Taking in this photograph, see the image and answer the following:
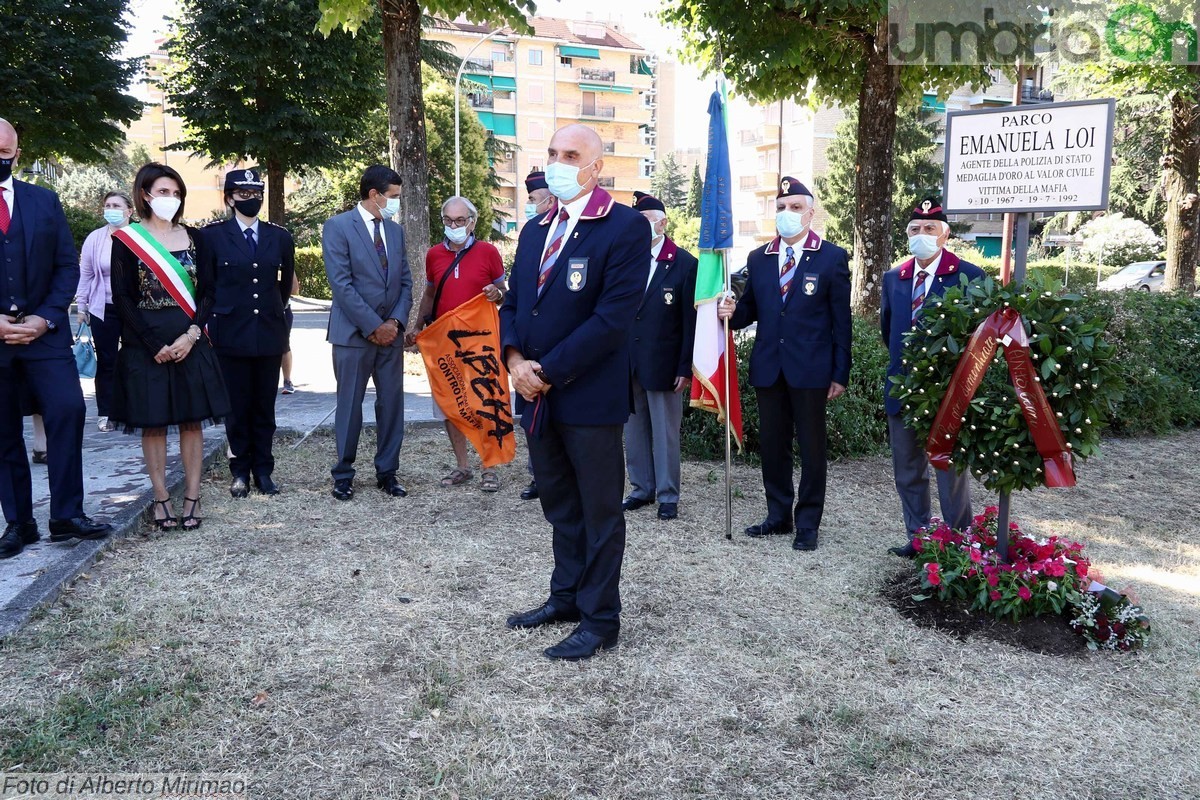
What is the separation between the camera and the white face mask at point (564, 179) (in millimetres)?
4133

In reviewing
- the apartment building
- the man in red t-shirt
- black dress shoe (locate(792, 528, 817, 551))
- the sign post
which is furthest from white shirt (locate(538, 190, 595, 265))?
the apartment building

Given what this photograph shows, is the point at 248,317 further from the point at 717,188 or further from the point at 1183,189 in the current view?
the point at 1183,189

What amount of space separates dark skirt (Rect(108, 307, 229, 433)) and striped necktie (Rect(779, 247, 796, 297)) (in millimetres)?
3708

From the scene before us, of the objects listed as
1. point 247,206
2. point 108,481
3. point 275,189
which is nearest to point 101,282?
point 108,481

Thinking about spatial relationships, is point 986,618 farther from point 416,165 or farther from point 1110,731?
point 416,165

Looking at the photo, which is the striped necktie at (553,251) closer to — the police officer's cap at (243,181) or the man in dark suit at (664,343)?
the man in dark suit at (664,343)

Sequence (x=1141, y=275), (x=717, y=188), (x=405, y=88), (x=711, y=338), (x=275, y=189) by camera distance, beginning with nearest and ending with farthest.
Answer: (x=717, y=188) < (x=711, y=338) < (x=405, y=88) < (x=275, y=189) < (x=1141, y=275)

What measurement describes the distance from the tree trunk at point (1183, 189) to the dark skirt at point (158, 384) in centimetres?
1471

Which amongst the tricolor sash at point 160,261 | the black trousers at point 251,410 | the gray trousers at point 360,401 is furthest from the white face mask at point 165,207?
the gray trousers at point 360,401

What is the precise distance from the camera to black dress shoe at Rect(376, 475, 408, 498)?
700 cm

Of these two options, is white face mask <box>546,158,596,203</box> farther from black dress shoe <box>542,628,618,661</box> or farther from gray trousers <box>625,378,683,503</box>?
gray trousers <box>625,378,683,503</box>

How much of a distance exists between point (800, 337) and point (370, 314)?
310cm

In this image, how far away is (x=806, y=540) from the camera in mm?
5879

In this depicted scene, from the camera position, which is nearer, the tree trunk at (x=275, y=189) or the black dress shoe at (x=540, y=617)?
the black dress shoe at (x=540, y=617)
